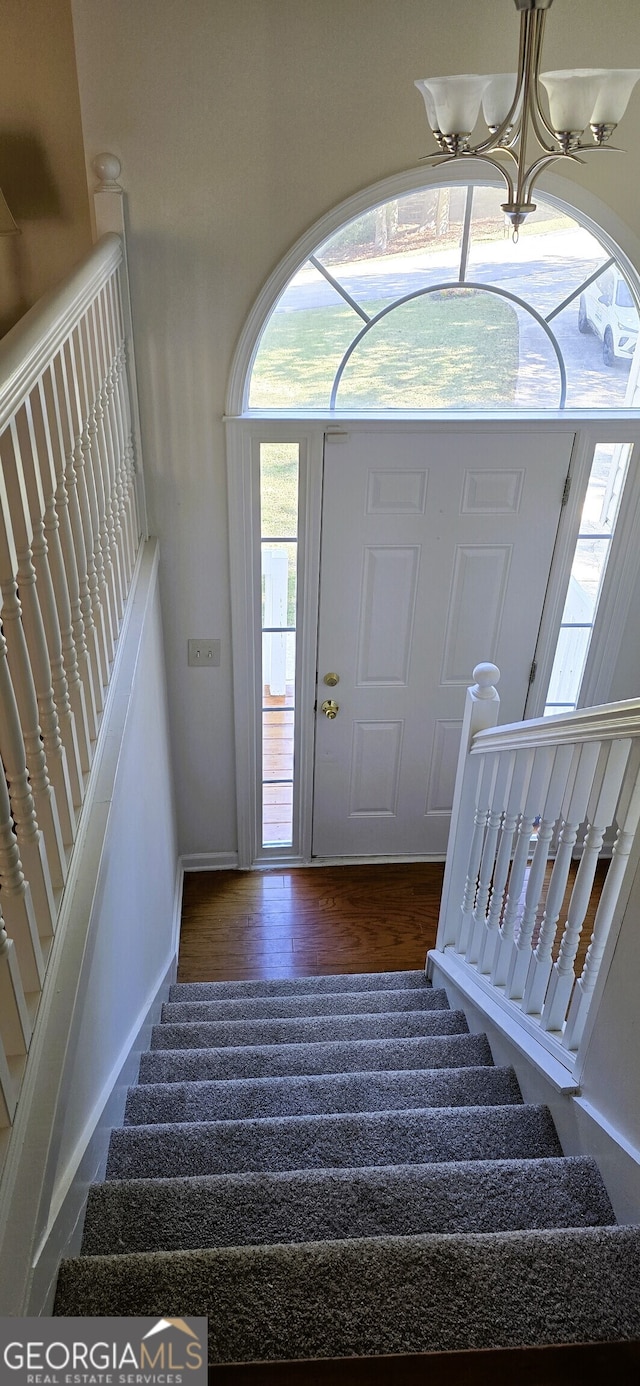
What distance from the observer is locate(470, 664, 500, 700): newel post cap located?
251cm

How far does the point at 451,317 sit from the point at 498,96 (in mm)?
1460

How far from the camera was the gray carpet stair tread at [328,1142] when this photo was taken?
1831 millimetres

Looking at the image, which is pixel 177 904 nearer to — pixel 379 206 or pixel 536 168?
pixel 379 206

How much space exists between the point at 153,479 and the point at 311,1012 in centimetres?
198

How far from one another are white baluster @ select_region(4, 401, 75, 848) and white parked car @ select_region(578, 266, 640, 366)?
250cm

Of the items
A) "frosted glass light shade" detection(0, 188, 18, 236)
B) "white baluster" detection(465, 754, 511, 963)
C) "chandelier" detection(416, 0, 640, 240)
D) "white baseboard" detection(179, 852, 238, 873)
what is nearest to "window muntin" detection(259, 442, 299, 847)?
"white baseboard" detection(179, 852, 238, 873)

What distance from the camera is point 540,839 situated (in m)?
2.05

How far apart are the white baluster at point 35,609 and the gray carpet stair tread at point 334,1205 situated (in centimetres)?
67

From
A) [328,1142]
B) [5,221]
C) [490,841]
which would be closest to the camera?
[328,1142]

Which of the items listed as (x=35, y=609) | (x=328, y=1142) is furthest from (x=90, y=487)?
(x=328, y=1142)

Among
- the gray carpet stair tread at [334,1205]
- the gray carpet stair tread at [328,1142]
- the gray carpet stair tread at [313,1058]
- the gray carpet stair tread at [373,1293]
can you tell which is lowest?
the gray carpet stair tread at [313,1058]

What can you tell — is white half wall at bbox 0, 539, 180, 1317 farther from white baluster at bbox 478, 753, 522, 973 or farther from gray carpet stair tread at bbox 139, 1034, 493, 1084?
white baluster at bbox 478, 753, 522, 973

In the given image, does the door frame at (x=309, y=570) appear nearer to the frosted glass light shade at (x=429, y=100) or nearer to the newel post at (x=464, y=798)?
the newel post at (x=464, y=798)

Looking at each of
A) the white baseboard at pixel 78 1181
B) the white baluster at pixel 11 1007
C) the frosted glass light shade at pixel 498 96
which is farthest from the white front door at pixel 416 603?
the white baluster at pixel 11 1007
